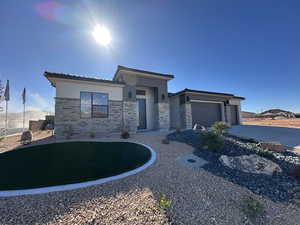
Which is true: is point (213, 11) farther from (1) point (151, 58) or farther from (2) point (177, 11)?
(1) point (151, 58)

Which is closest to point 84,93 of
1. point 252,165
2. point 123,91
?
point 123,91

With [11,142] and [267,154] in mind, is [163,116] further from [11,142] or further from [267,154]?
[11,142]

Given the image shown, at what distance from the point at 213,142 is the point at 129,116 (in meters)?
6.53

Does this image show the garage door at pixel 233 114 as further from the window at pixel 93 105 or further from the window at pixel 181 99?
the window at pixel 93 105

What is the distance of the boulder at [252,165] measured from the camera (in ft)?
11.1

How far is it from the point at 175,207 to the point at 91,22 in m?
9.75

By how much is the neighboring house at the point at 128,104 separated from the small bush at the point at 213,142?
5735 millimetres

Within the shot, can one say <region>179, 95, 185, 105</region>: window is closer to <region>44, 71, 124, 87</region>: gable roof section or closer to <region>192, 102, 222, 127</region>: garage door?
<region>192, 102, 222, 127</region>: garage door

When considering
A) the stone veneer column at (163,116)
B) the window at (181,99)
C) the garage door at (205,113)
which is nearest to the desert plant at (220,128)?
the stone veneer column at (163,116)

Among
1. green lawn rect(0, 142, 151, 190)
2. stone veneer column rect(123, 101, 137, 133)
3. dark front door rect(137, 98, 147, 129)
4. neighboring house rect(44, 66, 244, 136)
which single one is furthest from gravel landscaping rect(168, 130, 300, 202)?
dark front door rect(137, 98, 147, 129)

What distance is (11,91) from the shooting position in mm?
9664

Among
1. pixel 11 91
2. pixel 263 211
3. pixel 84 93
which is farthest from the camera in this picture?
pixel 11 91

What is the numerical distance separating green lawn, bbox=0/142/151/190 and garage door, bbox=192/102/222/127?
9040 millimetres

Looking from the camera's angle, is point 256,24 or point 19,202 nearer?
point 19,202
